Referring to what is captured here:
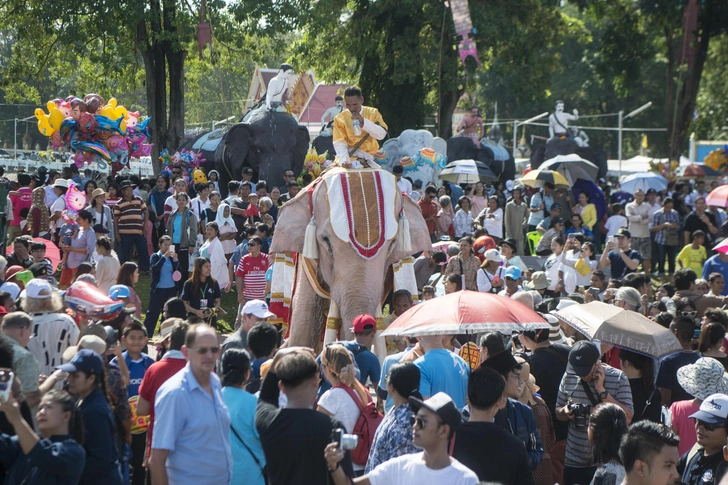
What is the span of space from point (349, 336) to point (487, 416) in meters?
3.71

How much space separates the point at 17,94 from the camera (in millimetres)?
28031

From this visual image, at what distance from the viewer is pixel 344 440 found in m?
4.60

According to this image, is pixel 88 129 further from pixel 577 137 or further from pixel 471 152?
pixel 577 137

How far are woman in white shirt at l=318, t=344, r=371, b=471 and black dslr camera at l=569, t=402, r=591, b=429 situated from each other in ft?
4.52

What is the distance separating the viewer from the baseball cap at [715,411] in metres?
5.41

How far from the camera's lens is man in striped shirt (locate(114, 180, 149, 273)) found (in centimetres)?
1581

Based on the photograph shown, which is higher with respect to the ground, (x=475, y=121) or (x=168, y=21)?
(x=168, y=21)

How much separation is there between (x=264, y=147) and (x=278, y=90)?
1.77m

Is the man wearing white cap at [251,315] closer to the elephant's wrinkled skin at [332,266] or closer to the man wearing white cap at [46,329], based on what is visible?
the man wearing white cap at [46,329]

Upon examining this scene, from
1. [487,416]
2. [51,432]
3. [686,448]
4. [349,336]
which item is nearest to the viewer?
[51,432]

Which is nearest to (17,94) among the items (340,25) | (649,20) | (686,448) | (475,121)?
(340,25)

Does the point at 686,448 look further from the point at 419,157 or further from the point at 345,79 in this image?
the point at 345,79

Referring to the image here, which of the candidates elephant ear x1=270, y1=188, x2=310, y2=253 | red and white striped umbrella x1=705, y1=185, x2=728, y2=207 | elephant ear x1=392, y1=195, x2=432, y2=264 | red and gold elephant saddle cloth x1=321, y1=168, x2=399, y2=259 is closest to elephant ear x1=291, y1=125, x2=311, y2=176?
red and white striped umbrella x1=705, y1=185, x2=728, y2=207

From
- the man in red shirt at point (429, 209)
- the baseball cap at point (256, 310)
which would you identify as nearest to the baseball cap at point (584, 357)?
the baseball cap at point (256, 310)
